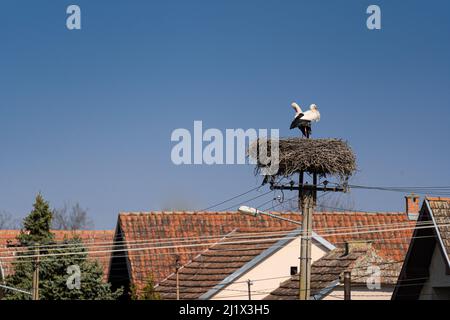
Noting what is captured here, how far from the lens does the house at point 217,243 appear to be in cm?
3306

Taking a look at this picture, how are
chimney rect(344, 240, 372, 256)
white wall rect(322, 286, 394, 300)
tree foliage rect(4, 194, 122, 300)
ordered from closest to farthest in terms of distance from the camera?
white wall rect(322, 286, 394, 300), chimney rect(344, 240, 372, 256), tree foliage rect(4, 194, 122, 300)

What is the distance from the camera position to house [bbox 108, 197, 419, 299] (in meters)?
33.1

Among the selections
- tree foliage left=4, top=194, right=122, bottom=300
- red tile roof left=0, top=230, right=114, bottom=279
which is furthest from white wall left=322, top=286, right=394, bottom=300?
red tile roof left=0, top=230, right=114, bottom=279

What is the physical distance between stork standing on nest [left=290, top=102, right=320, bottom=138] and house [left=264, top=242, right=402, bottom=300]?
7925 millimetres

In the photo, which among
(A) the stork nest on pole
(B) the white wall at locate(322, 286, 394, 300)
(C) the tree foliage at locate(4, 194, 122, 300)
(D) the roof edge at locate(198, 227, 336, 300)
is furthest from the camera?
(D) the roof edge at locate(198, 227, 336, 300)

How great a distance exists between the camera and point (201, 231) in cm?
3834

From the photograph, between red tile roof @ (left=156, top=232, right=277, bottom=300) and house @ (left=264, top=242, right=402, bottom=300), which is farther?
red tile roof @ (left=156, top=232, right=277, bottom=300)

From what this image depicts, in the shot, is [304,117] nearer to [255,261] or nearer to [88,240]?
[255,261]

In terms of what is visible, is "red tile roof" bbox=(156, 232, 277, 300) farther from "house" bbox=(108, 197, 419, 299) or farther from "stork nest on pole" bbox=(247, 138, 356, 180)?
"stork nest on pole" bbox=(247, 138, 356, 180)

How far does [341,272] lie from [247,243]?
691 centimetres

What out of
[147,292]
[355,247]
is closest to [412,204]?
[355,247]

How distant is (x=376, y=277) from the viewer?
29.6m

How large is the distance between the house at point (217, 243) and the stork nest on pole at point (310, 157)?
9.74 m

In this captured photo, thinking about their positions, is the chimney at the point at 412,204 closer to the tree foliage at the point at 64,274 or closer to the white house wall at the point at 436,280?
the tree foliage at the point at 64,274
